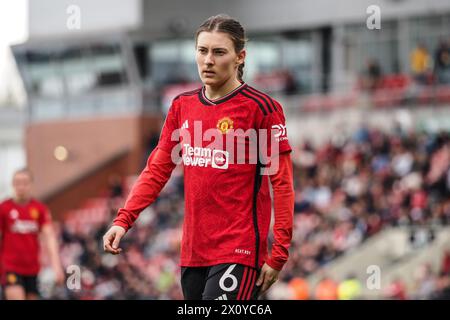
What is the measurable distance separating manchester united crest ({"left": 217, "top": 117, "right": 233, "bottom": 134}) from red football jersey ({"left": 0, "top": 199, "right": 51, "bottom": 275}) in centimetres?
564

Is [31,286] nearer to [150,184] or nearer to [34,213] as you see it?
[34,213]

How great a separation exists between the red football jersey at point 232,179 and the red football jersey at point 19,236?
548 cm

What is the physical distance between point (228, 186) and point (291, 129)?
25.7 m

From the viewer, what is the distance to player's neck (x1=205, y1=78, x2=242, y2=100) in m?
7.13

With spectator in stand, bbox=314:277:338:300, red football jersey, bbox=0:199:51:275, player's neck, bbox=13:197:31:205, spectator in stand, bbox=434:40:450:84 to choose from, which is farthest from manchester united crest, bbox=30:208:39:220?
spectator in stand, bbox=434:40:450:84

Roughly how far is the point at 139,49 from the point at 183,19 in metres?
1.99

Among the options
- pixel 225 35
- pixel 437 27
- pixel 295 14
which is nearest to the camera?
pixel 225 35

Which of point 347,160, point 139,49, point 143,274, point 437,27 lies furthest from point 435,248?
point 139,49

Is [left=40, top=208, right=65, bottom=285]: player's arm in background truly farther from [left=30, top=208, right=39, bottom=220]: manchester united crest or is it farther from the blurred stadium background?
the blurred stadium background

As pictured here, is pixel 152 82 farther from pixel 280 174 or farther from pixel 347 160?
pixel 280 174

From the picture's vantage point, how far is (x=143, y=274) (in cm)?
2586

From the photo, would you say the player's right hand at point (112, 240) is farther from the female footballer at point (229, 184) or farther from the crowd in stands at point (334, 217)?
the crowd in stands at point (334, 217)

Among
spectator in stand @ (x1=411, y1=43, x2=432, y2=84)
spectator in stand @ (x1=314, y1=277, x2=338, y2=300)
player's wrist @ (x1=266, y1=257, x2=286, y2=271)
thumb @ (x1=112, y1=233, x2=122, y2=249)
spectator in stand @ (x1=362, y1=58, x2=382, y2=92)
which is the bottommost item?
spectator in stand @ (x1=314, y1=277, x2=338, y2=300)

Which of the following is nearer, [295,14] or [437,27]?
[437,27]
